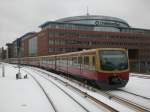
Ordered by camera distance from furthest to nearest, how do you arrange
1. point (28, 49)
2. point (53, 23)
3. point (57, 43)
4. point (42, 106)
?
point (28, 49)
point (53, 23)
point (57, 43)
point (42, 106)

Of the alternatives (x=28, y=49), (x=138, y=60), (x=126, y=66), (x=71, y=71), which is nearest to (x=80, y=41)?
(x=138, y=60)

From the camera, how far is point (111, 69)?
56.5 feet

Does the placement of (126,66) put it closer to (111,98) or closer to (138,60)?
(111,98)

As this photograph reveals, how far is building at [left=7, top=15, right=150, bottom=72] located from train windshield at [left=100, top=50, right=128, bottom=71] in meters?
71.6

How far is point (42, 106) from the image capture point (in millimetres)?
12992

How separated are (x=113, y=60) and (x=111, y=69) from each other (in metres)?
0.59

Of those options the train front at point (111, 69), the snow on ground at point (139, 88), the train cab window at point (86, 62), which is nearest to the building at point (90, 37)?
the snow on ground at point (139, 88)

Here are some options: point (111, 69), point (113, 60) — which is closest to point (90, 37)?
Result: point (113, 60)

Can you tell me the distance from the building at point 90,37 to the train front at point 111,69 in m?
71.7

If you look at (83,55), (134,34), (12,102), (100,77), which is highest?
(134,34)

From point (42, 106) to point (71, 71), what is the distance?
43.6ft

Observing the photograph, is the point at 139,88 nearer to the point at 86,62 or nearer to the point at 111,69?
the point at 111,69

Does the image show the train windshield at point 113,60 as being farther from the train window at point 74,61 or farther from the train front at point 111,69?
the train window at point 74,61

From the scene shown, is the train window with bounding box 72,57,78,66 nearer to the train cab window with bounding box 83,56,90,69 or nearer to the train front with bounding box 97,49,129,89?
the train cab window with bounding box 83,56,90,69
